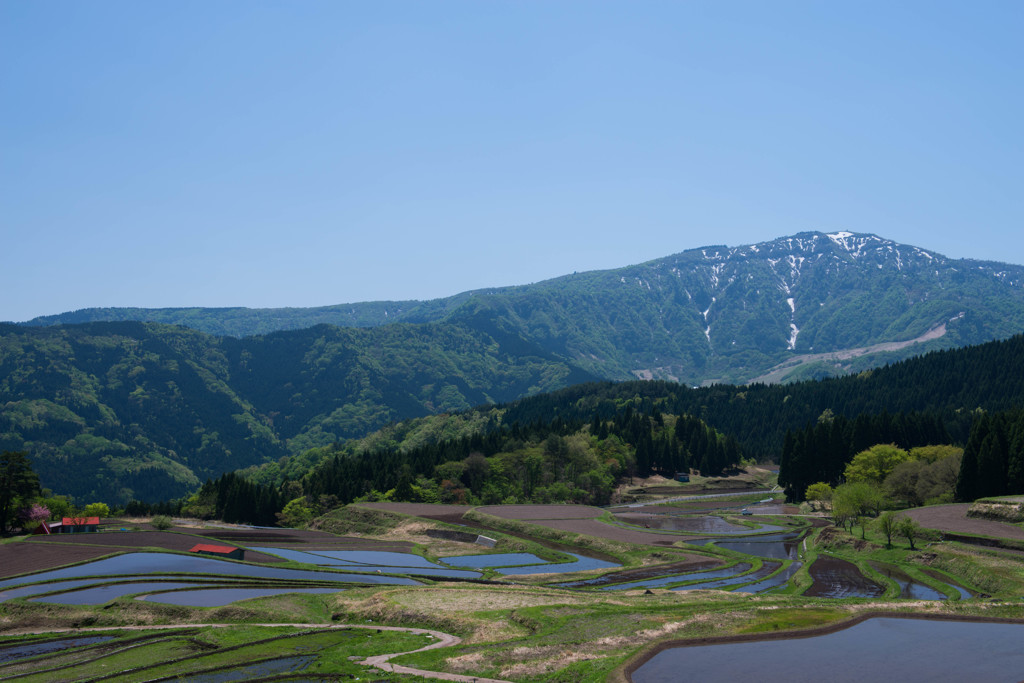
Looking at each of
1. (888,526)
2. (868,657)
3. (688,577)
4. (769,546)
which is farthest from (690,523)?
(868,657)

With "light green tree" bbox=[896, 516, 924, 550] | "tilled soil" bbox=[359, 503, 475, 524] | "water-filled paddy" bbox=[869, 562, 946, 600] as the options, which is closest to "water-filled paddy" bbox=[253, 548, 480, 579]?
"tilled soil" bbox=[359, 503, 475, 524]

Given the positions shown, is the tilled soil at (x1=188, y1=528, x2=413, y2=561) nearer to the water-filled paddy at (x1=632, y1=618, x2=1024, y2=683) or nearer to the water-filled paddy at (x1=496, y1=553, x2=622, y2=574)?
the water-filled paddy at (x1=496, y1=553, x2=622, y2=574)

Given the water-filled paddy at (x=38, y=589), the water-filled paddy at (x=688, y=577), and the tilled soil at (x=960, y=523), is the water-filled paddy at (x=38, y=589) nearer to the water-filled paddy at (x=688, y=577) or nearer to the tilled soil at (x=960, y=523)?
the water-filled paddy at (x=688, y=577)

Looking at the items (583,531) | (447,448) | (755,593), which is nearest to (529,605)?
(755,593)

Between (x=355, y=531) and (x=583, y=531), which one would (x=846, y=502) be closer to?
(x=583, y=531)

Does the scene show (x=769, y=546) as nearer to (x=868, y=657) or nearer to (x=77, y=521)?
(x=868, y=657)
